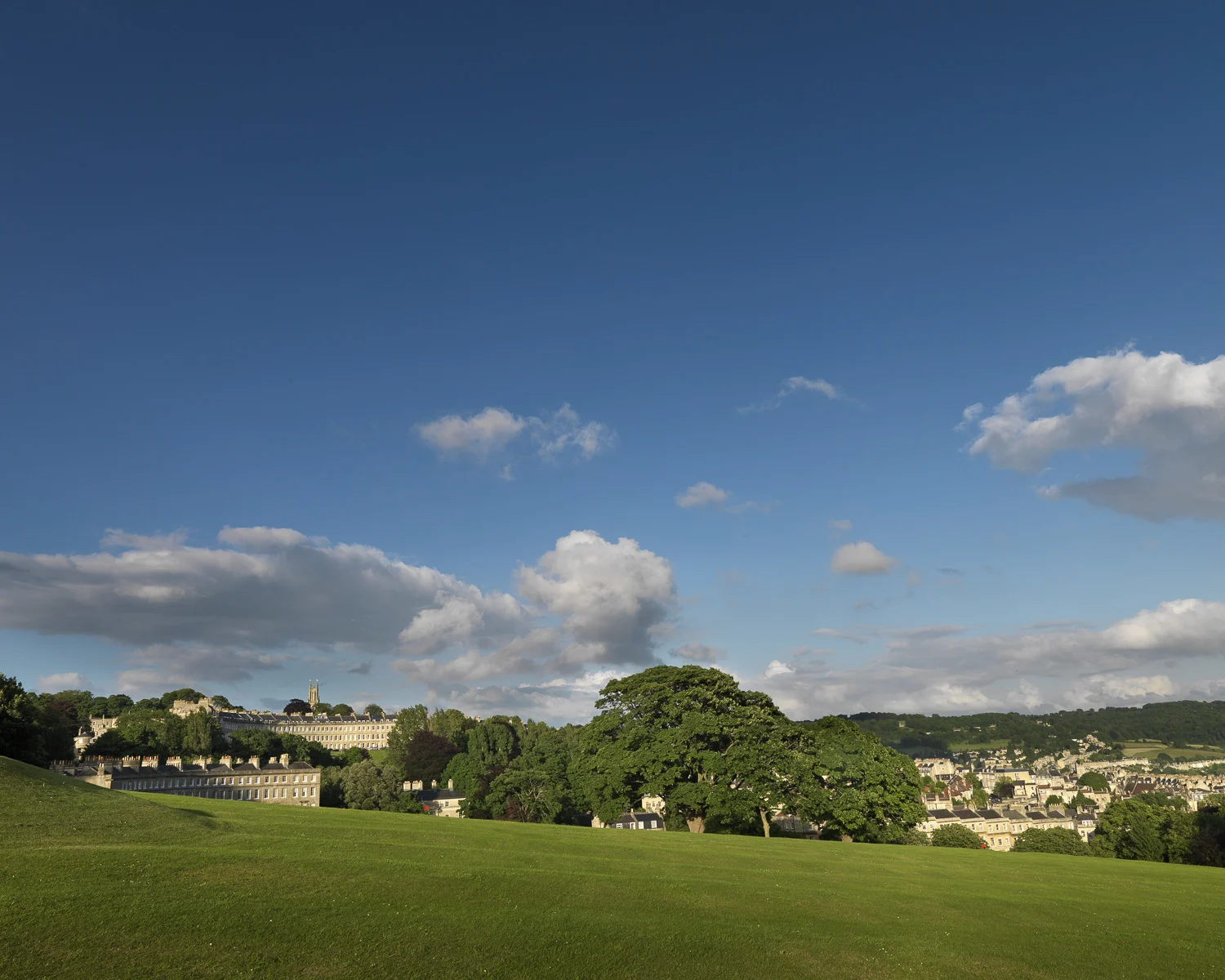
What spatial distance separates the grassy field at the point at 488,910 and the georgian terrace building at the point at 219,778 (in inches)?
3554

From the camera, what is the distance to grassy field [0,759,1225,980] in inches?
641

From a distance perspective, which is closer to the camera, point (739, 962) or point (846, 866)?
point (739, 962)

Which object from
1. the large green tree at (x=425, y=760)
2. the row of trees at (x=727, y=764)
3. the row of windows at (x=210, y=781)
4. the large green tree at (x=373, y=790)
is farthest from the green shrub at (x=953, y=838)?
the row of windows at (x=210, y=781)

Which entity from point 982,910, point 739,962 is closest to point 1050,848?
point 982,910

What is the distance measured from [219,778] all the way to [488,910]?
12007 cm

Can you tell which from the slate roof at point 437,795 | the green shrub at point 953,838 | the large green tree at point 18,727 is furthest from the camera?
the slate roof at point 437,795

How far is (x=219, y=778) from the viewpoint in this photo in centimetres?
12019

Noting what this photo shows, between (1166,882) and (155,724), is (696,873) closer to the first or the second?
(1166,882)

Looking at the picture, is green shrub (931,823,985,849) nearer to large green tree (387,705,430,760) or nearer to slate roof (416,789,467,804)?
slate roof (416,789,467,804)

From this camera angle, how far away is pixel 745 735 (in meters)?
57.0

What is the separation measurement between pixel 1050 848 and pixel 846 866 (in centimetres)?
8767

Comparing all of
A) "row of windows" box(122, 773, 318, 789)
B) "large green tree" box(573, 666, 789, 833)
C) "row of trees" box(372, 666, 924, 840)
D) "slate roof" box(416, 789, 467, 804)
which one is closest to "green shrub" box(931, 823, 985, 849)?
"row of trees" box(372, 666, 924, 840)

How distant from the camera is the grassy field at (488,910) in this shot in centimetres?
1628

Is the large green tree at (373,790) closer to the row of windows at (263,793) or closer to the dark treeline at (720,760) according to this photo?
the row of windows at (263,793)
